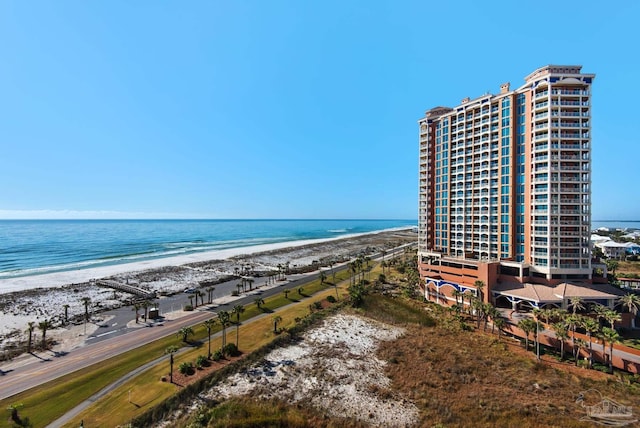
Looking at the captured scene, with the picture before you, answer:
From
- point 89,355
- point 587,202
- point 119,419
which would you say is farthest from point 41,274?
point 587,202

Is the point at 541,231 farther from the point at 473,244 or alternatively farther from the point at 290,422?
the point at 290,422

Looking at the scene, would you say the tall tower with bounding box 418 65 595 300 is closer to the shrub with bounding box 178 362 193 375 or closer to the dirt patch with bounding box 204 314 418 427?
the dirt patch with bounding box 204 314 418 427

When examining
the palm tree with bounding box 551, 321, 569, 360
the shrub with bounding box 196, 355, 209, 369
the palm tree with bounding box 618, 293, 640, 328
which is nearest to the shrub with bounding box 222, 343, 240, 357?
the shrub with bounding box 196, 355, 209, 369

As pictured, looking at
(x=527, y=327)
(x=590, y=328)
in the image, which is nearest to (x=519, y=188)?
(x=527, y=327)

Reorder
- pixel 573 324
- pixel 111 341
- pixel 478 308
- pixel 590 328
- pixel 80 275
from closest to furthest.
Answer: pixel 590 328, pixel 573 324, pixel 111 341, pixel 478 308, pixel 80 275

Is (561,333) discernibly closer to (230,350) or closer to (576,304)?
(576,304)

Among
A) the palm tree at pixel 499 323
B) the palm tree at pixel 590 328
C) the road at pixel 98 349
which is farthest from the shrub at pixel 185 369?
the palm tree at pixel 590 328

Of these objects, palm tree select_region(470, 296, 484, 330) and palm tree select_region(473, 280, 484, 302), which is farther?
palm tree select_region(473, 280, 484, 302)
